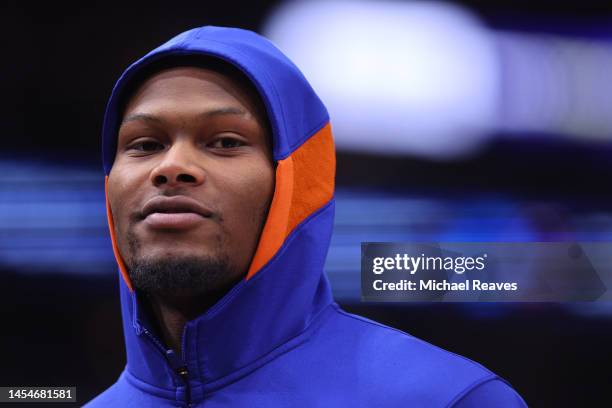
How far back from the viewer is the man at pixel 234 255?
906 millimetres

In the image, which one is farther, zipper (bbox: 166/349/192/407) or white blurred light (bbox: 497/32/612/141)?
white blurred light (bbox: 497/32/612/141)

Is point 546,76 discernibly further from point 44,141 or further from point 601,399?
point 44,141

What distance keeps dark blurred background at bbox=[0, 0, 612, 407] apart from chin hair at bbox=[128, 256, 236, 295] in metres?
0.89

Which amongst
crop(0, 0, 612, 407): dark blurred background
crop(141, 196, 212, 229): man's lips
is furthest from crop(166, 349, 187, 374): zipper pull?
crop(0, 0, 612, 407): dark blurred background

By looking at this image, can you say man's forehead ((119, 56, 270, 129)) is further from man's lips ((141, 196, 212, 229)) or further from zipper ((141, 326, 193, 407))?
zipper ((141, 326, 193, 407))

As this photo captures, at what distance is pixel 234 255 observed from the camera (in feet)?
3.05

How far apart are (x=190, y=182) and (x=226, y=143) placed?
79 millimetres

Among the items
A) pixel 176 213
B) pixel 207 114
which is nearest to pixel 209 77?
pixel 207 114

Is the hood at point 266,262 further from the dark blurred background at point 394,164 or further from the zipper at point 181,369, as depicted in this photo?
the dark blurred background at point 394,164

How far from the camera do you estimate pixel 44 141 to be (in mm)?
1909

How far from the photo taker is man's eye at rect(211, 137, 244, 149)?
3.12 ft

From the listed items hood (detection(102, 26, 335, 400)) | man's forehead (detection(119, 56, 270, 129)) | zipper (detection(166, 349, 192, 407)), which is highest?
man's forehead (detection(119, 56, 270, 129))

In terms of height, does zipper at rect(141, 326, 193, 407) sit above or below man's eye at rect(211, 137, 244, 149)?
below

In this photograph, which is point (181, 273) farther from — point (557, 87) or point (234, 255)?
point (557, 87)
